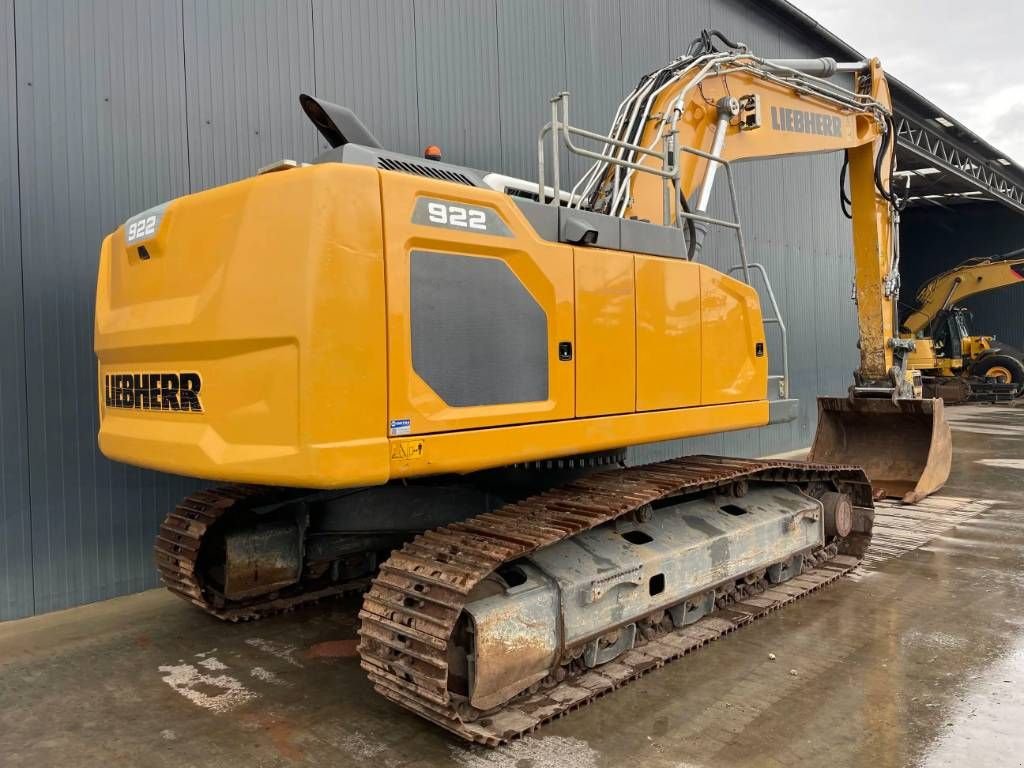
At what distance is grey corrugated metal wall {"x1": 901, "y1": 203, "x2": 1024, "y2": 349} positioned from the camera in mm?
27906

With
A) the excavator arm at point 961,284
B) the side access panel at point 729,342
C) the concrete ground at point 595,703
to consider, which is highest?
the excavator arm at point 961,284

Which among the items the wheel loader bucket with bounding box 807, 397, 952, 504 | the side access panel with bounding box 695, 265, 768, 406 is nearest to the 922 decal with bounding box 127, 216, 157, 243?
the side access panel with bounding box 695, 265, 768, 406

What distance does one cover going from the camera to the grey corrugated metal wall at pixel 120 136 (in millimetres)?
4977

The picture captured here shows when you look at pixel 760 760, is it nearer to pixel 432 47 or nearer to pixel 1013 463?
pixel 432 47

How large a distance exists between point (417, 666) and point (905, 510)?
21.0 feet

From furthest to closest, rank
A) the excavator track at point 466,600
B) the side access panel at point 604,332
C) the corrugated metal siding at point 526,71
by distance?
1. the corrugated metal siding at point 526,71
2. the side access panel at point 604,332
3. the excavator track at point 466,600

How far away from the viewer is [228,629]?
4.75 m

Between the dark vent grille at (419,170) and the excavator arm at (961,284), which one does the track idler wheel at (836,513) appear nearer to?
the dark vent grille at (419,170)

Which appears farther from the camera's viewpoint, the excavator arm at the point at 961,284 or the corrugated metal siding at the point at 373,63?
the excavator arm at the point at 961,284

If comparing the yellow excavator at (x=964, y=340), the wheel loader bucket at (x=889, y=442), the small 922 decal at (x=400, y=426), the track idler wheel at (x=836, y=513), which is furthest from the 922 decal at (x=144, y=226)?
the yellow excavator at (x=964, y=340)

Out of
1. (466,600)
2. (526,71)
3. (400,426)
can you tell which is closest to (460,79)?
(526,71)

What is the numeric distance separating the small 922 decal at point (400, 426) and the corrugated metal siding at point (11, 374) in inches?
130

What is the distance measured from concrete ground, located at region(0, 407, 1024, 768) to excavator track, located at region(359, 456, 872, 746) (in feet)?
0.35

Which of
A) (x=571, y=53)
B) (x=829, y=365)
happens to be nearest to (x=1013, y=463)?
(x=829, y=365)
